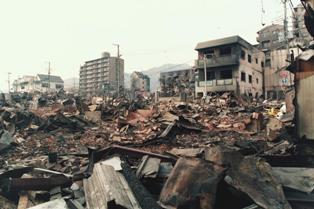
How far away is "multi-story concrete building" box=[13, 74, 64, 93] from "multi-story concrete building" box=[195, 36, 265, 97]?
5530cm

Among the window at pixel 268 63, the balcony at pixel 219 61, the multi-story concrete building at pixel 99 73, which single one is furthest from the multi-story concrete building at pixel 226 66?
the multi-story concrete building at pixel 99 73

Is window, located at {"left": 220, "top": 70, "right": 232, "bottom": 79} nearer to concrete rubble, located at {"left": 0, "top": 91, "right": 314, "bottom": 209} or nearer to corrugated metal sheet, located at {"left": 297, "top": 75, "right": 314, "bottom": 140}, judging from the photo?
concrete rubble, located at {"left": 0, "top": 91, "right": 314, "bottom": 209}

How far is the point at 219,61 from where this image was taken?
35.9 metres

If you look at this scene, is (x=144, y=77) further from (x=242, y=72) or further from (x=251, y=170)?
(x=251, y=170)

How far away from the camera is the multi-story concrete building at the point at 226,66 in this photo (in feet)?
115

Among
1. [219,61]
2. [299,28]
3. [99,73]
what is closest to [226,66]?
[219,61]

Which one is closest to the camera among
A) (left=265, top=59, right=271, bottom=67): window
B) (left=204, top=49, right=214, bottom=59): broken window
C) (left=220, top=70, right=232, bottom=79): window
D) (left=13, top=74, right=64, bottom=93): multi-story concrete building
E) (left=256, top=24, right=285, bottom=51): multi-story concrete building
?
(left=220, top=70, right=232, bottom=79): window

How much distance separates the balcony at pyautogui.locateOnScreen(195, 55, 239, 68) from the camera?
114 feet

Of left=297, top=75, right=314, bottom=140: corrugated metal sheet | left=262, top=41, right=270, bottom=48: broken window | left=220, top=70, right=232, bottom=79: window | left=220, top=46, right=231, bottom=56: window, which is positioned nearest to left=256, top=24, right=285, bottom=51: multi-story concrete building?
left=262, top=41, right=270, bottom=48: broken window

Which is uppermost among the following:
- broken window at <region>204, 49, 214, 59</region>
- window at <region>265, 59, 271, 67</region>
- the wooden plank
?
broken window at <region>204, 49, 214, 59</region>

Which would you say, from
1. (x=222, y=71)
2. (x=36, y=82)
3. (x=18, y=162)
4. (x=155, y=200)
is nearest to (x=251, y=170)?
(x=155, y=200)

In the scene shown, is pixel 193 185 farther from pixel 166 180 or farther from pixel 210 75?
pixel 210 75

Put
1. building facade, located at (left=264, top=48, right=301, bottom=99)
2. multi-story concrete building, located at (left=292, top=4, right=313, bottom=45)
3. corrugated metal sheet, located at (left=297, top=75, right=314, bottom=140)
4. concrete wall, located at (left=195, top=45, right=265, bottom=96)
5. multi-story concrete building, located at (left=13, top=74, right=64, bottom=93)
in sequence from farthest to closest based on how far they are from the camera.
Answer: multi-story concrete building, located at (left=13, top=74, right=64, bottom=93)
building facade, located at (left=264, top=48, right=301, bottom=99)
concrete wall, located at (left=195, top=45, right=265, bottom=96)
multi-story concrete building, located at (left=292, top=4, right=313, bottom=45)
corrugated metal sheet, located at (left=297, top=75, right=314, bottom=140)

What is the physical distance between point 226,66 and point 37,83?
6753 centimetres
